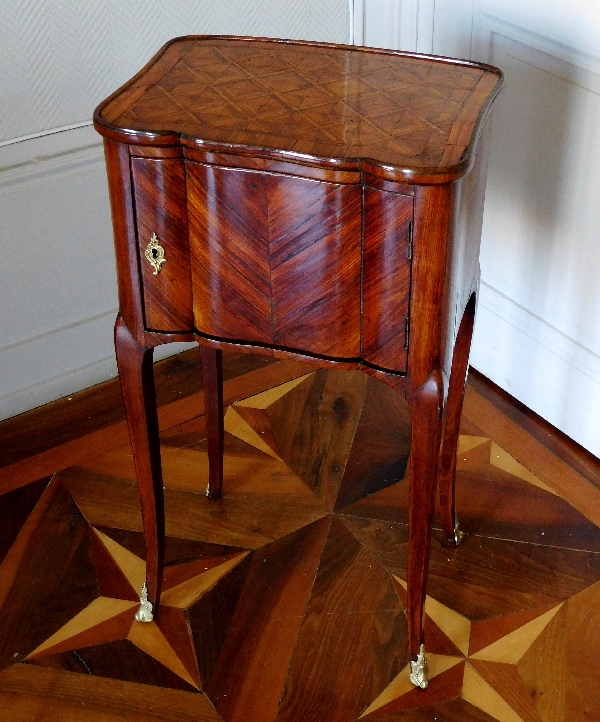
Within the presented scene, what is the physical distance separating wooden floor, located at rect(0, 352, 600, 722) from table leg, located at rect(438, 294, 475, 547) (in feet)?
0.14

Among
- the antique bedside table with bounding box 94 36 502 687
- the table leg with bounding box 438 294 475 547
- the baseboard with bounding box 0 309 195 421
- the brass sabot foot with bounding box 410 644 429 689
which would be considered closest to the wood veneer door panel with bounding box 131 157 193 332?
the antique bedside table with bounding box 94 36 502 687

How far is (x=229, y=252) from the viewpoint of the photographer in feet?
2.66

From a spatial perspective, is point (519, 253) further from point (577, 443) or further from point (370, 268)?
point (370, 268)

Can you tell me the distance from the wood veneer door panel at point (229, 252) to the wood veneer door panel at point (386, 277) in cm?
9

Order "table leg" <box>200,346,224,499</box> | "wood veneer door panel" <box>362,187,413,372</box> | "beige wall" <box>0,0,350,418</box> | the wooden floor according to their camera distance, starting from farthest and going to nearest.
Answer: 1. "beige wall" <box>0,0,350,418</box>
2. "table leg" <box>200,346,224,499</box>
3. the wooden floor
4. "wood veneer door panel" <box>362,187,413,372</box>

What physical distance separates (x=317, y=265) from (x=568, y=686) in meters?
0.58

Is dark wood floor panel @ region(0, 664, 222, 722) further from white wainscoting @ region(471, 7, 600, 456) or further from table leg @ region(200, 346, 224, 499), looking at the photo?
white wainscoting @ region(471, 7, 600, 456)

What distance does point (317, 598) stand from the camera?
1118 millimetres

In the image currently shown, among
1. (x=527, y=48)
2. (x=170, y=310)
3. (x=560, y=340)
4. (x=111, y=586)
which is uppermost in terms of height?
(x=527, y=48)

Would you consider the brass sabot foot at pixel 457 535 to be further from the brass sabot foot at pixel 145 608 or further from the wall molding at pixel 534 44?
the wall molding at pixel 534 44

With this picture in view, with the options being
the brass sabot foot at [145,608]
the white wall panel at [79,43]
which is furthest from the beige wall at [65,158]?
the brass sabot foot at [145,608]

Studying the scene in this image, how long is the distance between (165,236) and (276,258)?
4.2 inches

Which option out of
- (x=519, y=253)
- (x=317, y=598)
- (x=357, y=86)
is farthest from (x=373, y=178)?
(x=519, y=253)

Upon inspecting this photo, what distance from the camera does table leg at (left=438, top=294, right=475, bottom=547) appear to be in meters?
1.04
